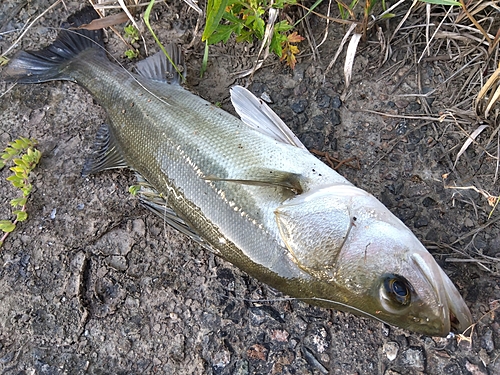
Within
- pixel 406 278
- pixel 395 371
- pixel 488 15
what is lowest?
pixel 395 371

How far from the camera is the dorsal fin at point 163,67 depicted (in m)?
3.20

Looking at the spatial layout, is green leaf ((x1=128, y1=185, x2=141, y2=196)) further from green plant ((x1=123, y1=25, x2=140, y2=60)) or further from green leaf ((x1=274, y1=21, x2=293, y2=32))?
green leaf ((x1=274, y1=21, x2=293, y2=32))

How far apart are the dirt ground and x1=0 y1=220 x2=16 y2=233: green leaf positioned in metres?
0.08

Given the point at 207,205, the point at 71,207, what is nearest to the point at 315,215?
the point at 207,205

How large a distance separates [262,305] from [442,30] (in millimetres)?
2358

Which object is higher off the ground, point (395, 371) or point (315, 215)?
point (315, 215)

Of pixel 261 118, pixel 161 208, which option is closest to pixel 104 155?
pixel 161 208

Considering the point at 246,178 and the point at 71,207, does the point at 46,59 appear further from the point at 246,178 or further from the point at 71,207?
the point at 246,178

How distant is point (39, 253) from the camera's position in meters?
3.16

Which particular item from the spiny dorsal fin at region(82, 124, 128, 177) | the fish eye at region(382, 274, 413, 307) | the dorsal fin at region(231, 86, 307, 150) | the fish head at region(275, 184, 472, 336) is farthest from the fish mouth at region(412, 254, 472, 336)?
the spiny dorsal fin at region(82, 124, 128, 177)

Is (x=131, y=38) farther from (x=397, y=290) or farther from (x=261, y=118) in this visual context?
(x=397, y=290)

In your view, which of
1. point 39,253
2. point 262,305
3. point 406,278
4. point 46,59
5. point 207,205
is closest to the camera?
point 406,278

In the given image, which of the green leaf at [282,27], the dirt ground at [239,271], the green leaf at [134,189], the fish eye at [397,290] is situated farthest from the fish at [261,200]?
the green leaf at [282,27]

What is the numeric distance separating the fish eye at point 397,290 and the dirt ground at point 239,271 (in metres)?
0.56
